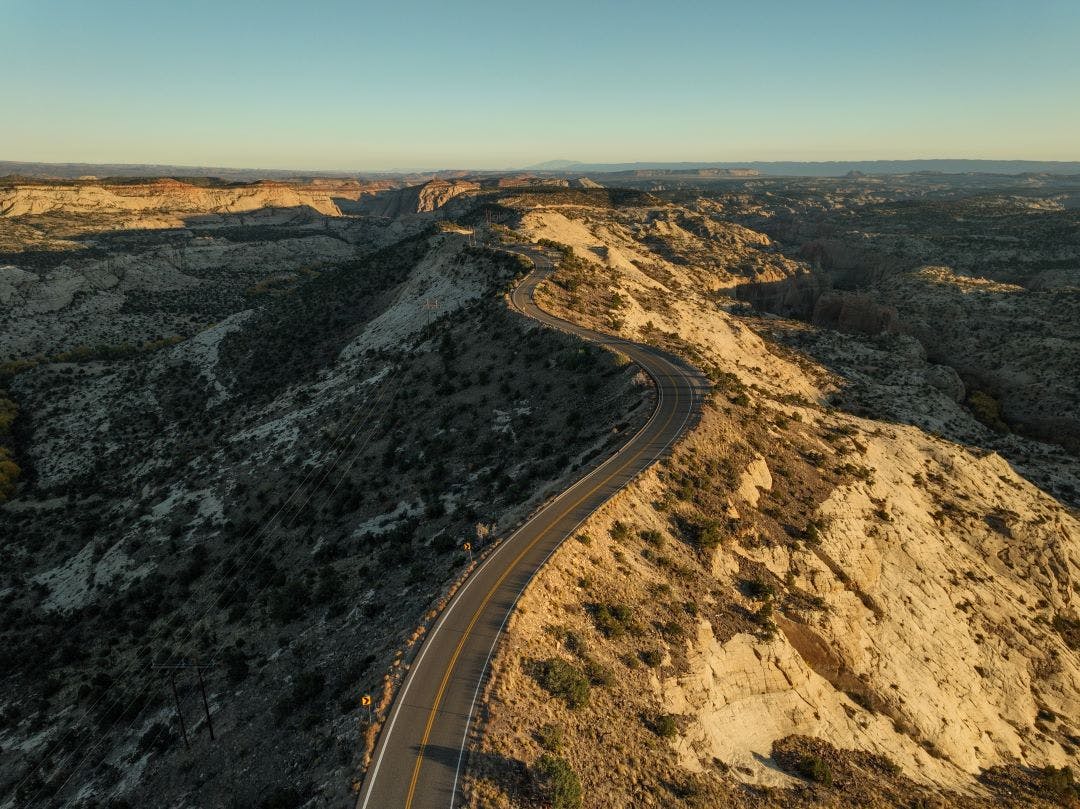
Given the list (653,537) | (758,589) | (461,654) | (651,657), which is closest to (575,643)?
(651,657)

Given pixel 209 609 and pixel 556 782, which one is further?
pixel 209 609

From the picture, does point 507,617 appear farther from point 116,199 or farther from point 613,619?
point 116,199

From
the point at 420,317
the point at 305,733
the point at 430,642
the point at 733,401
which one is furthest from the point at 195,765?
the point at 420,317

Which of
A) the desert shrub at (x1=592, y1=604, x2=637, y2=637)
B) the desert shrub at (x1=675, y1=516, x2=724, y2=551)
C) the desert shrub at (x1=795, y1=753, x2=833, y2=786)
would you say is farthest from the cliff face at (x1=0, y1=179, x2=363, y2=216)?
the desert shrub at (x1=795, y1=753, x2=833, y2=786)

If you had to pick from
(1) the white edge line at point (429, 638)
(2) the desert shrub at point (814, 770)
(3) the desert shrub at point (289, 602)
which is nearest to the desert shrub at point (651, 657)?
(2) the desert shrub at point (814, 770)

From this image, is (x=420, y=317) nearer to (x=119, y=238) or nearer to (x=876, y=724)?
(x=876, y=724)

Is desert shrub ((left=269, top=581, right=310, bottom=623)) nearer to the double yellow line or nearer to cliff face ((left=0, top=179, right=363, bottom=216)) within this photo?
the double yellow line

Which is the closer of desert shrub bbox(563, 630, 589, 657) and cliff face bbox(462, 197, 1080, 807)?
cliff face bbox(462, 197, 1080, 807)
